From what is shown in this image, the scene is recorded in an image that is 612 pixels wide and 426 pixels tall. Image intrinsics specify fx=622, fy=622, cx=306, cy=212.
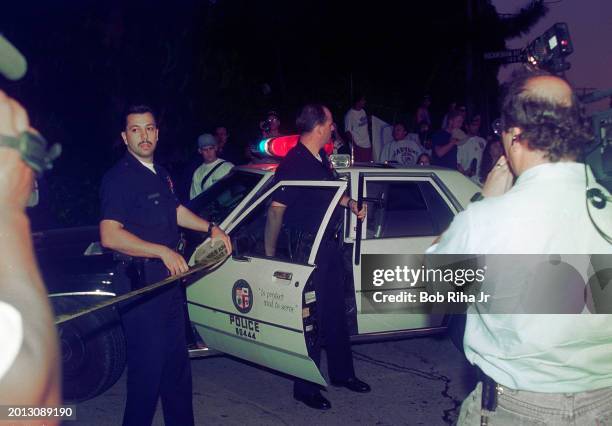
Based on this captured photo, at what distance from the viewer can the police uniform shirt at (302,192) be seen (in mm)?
4223

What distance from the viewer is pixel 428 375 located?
15.5 ft

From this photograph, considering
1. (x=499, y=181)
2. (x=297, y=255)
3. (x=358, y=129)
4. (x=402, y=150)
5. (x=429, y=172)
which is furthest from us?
(x=358, y=129)

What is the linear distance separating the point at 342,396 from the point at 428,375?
31.3 inches

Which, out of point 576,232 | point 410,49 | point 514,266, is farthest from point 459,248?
point 410,49

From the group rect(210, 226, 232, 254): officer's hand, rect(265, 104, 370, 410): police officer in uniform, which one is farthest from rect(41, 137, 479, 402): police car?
rect(210, 226, 232, 254): officer's hand

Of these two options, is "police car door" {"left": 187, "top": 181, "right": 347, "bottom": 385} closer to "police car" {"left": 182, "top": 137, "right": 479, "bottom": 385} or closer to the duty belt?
"police car" {"left": 182, "top": 137, "right": 479, "bottom": 385}

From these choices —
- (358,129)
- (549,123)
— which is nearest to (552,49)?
(549,123)

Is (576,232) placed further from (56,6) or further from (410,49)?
(410,49)

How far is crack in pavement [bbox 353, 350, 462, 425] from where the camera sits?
404cm

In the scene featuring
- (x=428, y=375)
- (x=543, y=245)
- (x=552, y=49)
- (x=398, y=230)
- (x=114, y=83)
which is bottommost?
(x=428, y=375)

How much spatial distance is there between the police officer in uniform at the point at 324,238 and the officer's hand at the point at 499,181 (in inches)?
86.9

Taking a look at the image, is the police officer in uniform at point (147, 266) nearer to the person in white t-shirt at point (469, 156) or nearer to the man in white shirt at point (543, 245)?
the man in white shirt at point (543, 245)

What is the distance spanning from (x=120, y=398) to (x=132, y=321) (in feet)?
5.10

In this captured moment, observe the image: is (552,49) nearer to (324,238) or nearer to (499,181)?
(499,181)
